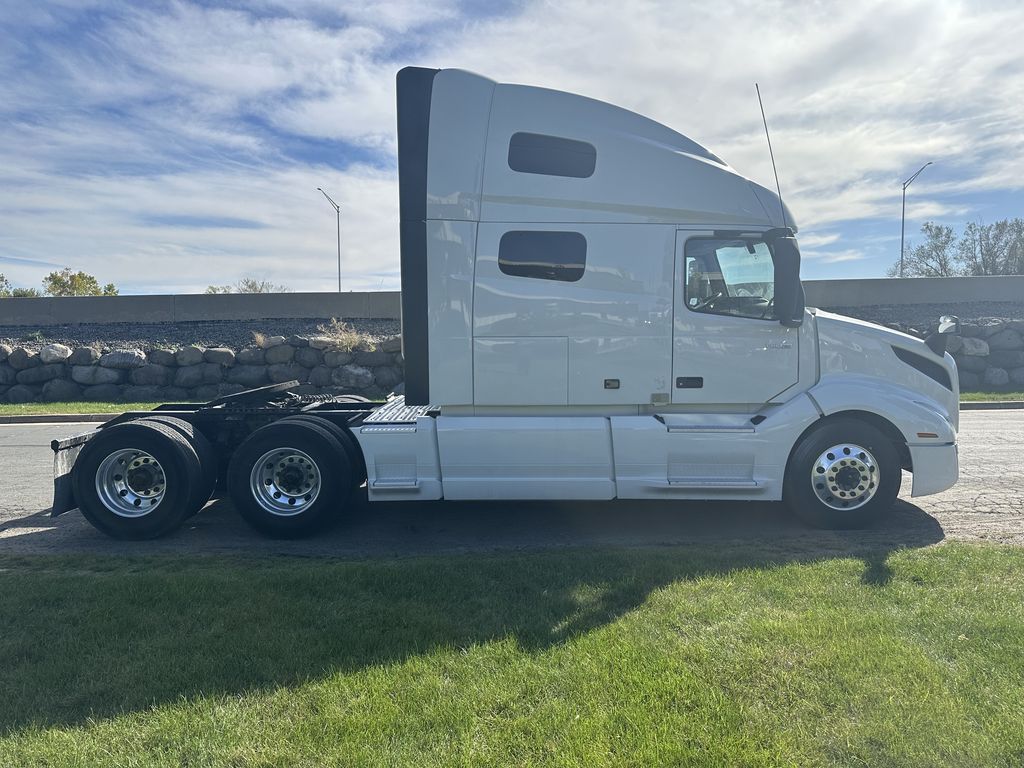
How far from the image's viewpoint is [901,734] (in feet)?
9.14

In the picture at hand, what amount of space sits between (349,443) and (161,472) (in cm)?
168

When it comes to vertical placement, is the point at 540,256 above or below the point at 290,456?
above

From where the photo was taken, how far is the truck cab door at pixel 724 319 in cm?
582

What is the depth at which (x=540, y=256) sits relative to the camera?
5.82m

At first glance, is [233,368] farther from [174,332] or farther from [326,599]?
[326,599]

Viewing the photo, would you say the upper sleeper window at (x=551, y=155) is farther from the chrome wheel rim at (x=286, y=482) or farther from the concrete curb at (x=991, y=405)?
the concrete curb at (x=991, y=405)

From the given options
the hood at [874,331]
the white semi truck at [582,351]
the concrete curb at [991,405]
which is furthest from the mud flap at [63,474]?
the concrete curb at [991,405]

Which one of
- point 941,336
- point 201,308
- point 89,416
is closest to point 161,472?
point 941,336

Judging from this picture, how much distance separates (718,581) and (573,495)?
5.38ft

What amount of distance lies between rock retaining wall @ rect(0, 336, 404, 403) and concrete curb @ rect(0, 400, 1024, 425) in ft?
5.79

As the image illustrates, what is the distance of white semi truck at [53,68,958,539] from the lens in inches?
228

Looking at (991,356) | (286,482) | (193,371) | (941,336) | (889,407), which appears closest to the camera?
(889,407)

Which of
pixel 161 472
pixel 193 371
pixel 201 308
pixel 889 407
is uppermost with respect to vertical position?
pixel 201 308

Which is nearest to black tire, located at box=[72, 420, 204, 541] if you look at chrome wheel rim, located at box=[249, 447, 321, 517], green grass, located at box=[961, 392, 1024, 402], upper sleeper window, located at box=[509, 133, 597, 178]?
chrome wheel rim, located at box=[249, 447, 321, 517]
